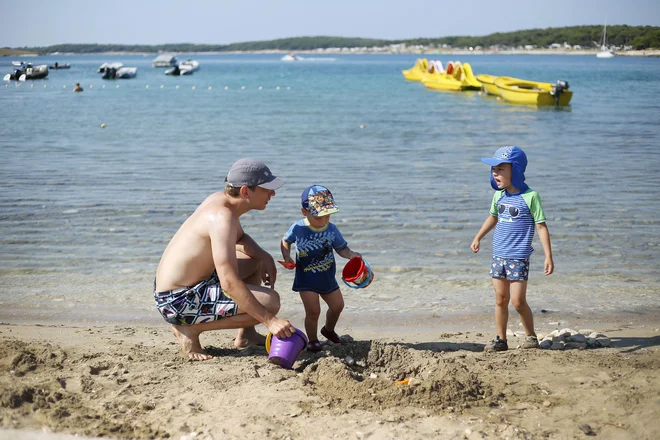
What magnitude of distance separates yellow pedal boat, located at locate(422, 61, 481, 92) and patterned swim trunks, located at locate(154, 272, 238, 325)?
39686mm

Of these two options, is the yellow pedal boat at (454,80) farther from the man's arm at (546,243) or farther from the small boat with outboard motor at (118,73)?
the man's arm at (546,243)

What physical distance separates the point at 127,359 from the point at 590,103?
32.5m

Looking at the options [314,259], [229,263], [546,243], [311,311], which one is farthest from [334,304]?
[546,243]

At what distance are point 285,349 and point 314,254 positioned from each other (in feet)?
2.85

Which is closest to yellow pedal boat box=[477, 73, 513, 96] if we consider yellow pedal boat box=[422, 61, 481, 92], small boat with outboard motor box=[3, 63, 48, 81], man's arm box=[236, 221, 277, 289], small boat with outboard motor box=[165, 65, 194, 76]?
yellow pedal boat box=[422, 61, 481, 92]

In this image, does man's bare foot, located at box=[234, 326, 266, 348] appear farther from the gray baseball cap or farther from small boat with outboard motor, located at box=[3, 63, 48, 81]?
small boat with outboard motor, located at box=[3, 63, 48, 81]

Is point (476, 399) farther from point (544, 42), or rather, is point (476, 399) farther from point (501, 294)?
point (544, 42)

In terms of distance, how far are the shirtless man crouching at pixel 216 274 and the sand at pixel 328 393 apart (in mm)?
271

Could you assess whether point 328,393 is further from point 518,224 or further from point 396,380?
point 518,224

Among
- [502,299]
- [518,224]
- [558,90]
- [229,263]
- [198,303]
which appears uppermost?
[558,90]

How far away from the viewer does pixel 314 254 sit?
5062 millimetres

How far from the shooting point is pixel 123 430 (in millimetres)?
3604

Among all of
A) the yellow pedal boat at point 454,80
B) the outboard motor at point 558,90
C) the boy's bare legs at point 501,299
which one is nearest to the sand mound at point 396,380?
the boy's bare legs at point 501,299

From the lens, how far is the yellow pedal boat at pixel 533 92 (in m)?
31.0
